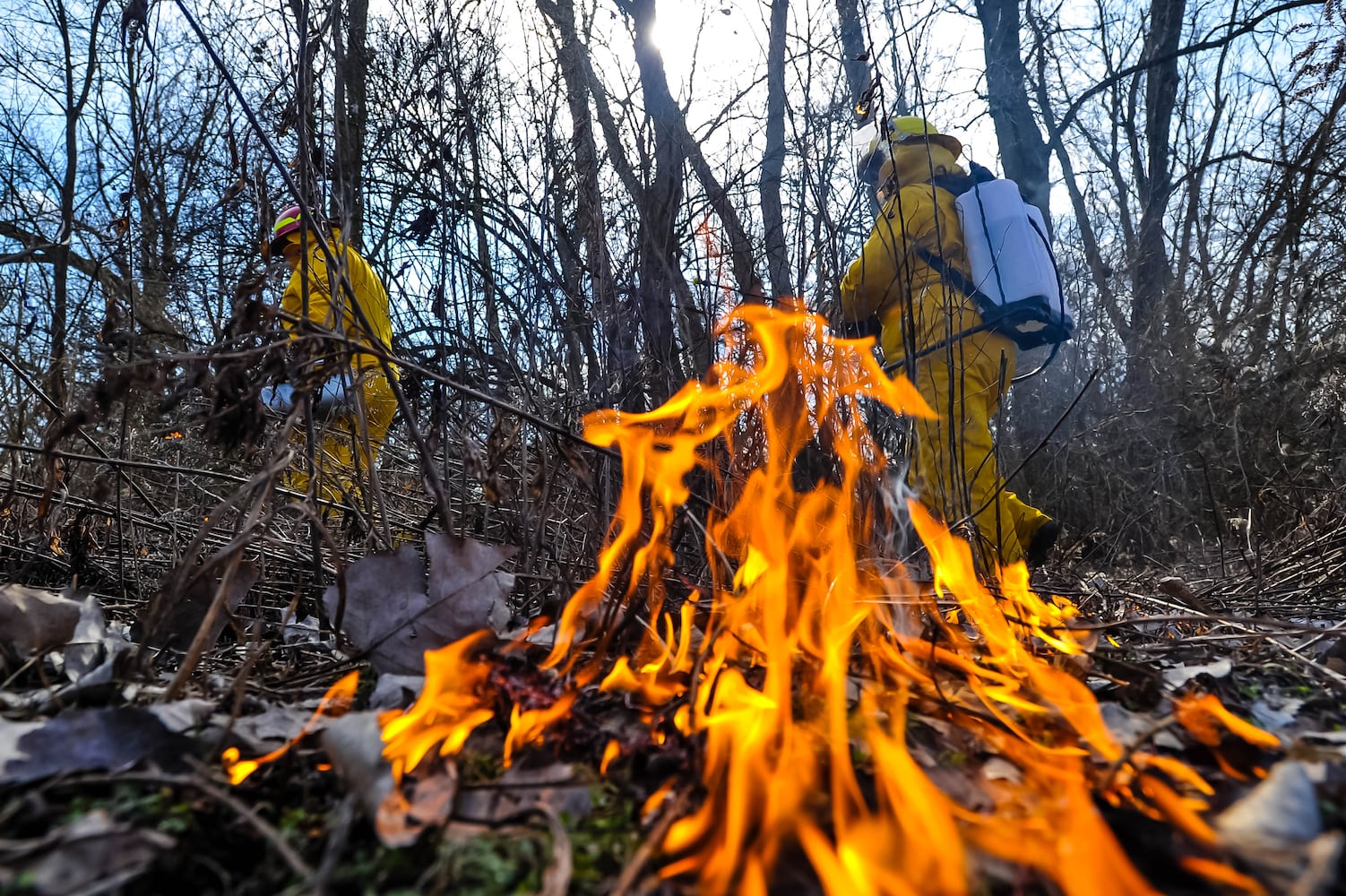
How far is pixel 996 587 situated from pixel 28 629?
270 cm

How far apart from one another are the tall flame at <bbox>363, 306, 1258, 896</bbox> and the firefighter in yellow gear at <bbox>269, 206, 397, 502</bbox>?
29.4 inches

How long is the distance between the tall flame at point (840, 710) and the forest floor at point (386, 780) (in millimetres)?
47

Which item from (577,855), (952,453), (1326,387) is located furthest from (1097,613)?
(1326,387)

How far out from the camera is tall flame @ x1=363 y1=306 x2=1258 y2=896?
95 cm

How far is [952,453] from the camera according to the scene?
2.91 m

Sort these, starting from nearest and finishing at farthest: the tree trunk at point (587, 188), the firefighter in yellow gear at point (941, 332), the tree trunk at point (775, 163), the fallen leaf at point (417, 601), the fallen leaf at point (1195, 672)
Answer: the fallen leaf at point (1195, 672) → the fallen leaf at point (417, 601) → the tree trunk at point (587, 188) → the firefighter in yellow gear at point (941, 332) → the tree trunk at point (775, 163)

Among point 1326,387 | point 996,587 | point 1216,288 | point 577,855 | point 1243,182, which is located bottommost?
point 577,855

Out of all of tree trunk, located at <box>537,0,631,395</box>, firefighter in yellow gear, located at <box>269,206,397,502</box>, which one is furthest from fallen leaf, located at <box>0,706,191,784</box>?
tree trunk, located at <box>537,0,631,395</box>

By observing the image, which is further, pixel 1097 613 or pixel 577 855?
pixel 1097 613

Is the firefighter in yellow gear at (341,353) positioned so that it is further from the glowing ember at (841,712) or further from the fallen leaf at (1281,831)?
the fallen leaf at (1281,831)

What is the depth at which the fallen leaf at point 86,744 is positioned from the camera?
111 cm

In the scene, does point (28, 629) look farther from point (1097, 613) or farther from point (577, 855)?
point (1097, 613)

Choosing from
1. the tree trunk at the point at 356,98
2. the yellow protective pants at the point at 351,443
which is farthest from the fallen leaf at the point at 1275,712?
the tree trunk at the point at 356,98

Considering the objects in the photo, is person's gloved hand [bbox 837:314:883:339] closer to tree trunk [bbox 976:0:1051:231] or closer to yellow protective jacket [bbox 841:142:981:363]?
yellow protective jacket [bbox 841:142:981:363]
